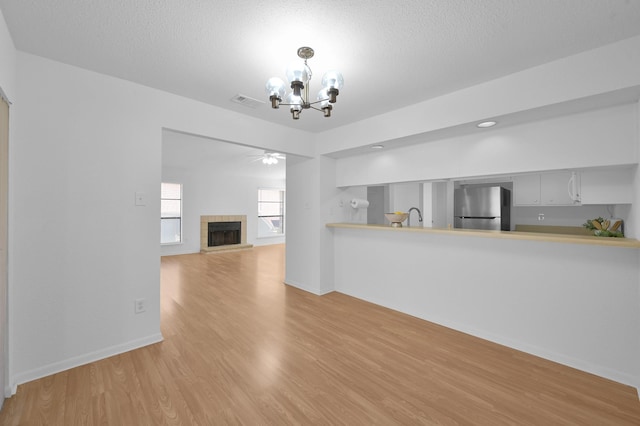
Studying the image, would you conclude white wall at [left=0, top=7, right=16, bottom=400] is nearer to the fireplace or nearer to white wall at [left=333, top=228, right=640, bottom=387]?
white wall at [left=333, top=228, right=640, bottom=387]

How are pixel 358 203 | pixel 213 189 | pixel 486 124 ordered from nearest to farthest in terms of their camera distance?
1. pixel 486 124
2. pixel 358 203
3. pixel 213 189

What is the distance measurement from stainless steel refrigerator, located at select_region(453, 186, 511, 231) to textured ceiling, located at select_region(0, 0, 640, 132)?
9.58 ft

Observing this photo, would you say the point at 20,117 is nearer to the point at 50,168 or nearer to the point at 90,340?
the point at 50,168

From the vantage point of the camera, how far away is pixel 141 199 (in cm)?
258

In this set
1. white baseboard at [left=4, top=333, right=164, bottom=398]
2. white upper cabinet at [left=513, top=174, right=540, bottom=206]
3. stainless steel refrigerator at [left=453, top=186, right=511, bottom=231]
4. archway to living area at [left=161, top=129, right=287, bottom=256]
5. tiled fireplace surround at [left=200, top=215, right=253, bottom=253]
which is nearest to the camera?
white baseboard at [left=4, top=333, right=164, bottom=398]

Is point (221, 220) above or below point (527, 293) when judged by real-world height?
above

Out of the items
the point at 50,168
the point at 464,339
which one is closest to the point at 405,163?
the point at 464,339

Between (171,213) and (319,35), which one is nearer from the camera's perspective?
(319,35)

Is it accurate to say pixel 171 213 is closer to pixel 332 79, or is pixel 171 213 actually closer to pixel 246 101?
pixel 246 101

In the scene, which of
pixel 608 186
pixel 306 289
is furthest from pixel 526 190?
pixel 306 289

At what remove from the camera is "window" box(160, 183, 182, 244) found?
24.4 feet

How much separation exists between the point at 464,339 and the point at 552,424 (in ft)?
3.64

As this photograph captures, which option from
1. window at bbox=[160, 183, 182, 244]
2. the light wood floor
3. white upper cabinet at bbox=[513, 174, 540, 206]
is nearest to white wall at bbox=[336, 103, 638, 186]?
the light wood floor

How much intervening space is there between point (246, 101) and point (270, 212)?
720 centimetres
